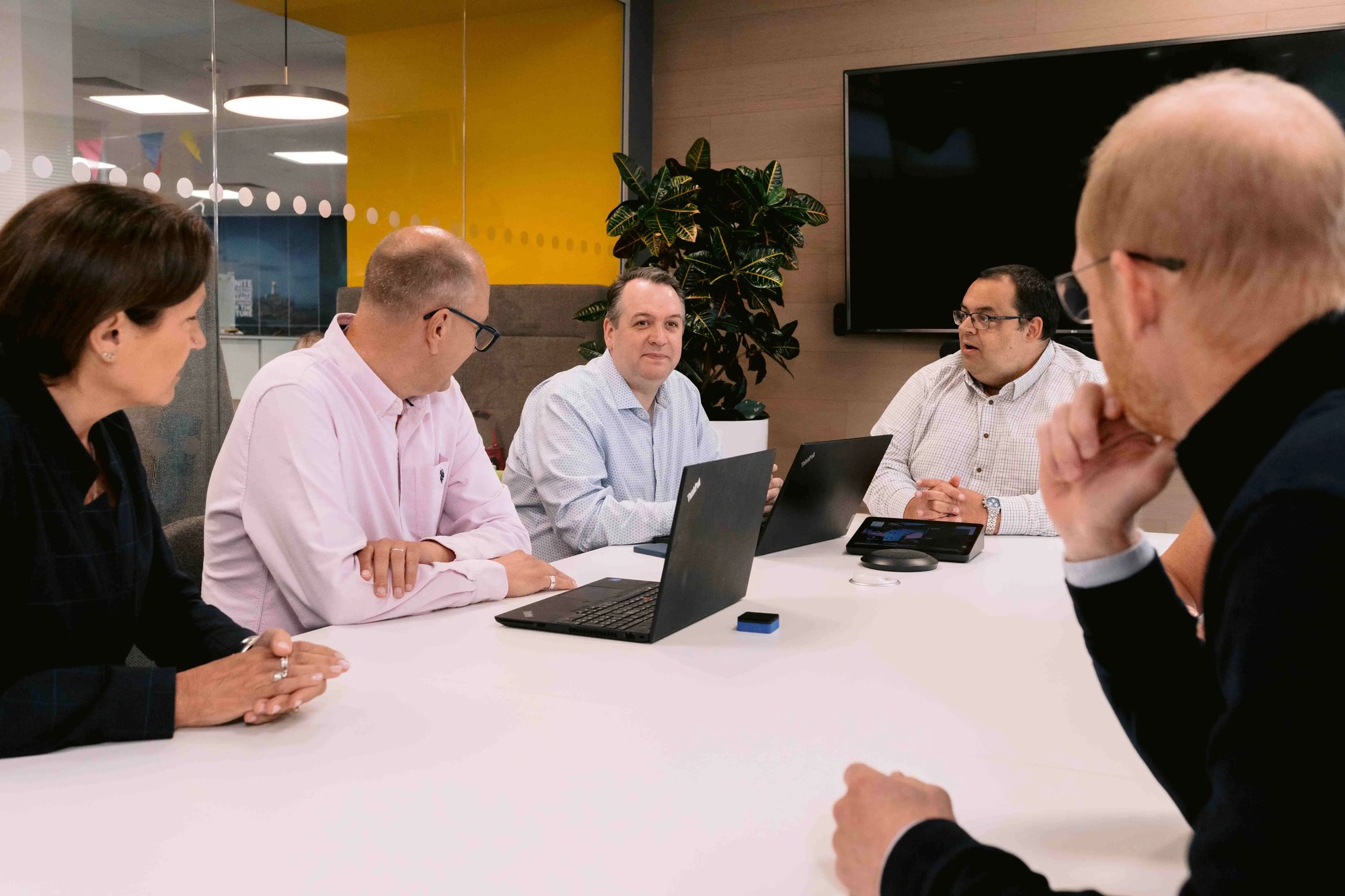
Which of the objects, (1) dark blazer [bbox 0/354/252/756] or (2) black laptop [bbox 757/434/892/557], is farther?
(2) black laptop [bbox 757/434/892/557]

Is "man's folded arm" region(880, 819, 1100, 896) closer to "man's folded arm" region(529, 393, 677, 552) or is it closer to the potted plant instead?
"man's folded arm" region(529, 393, 677, 552)

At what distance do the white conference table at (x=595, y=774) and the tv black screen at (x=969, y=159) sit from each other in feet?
11.5

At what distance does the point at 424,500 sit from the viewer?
2275 millimetres

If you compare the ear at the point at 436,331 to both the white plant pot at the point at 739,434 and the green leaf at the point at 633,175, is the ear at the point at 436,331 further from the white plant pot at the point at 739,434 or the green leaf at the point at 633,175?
the green leaf at the point at 633,175

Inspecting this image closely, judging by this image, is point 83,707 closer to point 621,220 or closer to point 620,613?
point 620,613

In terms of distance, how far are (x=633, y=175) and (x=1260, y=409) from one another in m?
4.43

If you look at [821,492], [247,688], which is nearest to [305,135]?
[821,492]

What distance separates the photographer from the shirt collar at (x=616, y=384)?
306 centimetres

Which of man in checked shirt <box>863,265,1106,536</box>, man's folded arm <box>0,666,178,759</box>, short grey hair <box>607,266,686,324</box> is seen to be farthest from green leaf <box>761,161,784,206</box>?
man's folded arm <box>0,666,178,759</box>

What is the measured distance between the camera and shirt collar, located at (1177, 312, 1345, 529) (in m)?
0.72

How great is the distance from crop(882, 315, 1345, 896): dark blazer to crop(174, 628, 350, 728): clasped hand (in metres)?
0.76

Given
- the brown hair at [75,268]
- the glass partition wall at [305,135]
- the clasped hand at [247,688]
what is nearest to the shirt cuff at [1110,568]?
the clasped hand at [247,688]

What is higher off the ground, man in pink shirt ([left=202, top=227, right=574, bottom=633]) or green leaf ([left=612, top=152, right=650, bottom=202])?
green leaf ([left=612, top=152, right=650, bottom=202])

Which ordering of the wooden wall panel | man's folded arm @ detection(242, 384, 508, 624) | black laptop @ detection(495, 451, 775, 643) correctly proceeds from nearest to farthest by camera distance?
black laptop @ detection(495, 451, 775, 643) < man's folded arm @ detection(242, 384, 508, 624) < the wooden wall panel
